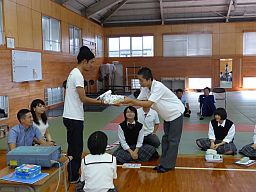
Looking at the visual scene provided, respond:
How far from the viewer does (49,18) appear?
30.2 ft

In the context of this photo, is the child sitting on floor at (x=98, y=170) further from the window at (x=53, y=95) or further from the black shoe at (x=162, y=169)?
the window at (x=53, y=95)

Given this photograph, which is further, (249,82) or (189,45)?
(189,45)

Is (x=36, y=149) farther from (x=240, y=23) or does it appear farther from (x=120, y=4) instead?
(x=240, y=23)

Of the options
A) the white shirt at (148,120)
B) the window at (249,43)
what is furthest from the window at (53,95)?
the window at (249,43)

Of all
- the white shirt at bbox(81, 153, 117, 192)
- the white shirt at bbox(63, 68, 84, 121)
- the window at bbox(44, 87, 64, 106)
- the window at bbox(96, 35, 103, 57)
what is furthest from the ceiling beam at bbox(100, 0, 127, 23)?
the white shirt at bbox(81, 153, 117, 192)

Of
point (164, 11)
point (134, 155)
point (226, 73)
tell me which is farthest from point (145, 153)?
point (226, 73)

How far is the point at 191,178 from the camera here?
10.8 ft

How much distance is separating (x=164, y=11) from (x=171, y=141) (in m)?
11.8

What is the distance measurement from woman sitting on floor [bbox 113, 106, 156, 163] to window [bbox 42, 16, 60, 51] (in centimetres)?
570

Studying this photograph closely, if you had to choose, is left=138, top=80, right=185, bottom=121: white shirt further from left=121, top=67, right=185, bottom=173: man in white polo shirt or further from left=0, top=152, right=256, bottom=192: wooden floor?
left=0, top=152, right=256, bottom=192: wooden floor

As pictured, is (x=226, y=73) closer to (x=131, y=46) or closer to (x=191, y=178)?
(x=131, y=46)

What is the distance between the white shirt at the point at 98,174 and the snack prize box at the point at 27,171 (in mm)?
364

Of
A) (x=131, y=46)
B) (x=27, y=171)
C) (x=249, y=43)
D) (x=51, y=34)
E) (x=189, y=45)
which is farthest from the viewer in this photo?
(x=131, y=46)

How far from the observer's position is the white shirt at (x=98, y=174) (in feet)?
6.59
